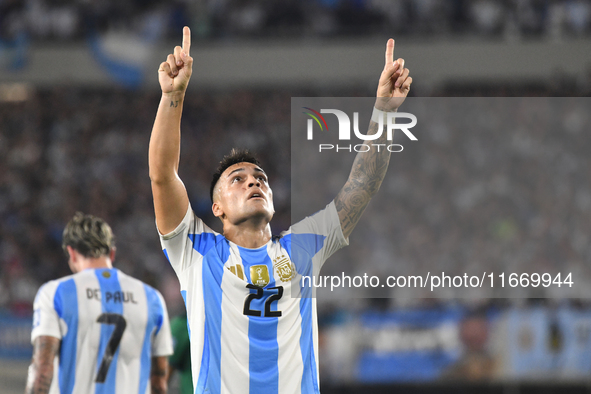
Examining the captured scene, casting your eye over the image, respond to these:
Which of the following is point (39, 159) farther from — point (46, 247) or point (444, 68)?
point (444, 68)

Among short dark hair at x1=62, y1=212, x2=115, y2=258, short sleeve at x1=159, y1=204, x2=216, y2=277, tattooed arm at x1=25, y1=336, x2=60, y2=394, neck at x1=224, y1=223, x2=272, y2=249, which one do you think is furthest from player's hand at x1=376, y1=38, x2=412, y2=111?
tattooed arm at x1=25, y1=336, x2=60, y2=394

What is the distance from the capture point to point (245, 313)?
2758 mm

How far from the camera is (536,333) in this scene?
8781 millimetres

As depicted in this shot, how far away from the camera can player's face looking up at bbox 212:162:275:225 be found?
2.90 metres

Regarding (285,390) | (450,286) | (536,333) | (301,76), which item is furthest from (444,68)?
(285,390)

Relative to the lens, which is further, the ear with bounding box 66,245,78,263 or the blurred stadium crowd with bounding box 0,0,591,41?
the blurred stadium crowd with bounding box 0,0,591,41

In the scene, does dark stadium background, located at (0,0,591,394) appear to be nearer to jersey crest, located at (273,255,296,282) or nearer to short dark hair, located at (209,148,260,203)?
short dark hair, located at (209,148,260,203)

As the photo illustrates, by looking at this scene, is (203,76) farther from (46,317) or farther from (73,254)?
(46,317)

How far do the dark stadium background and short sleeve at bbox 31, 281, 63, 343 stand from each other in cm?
803

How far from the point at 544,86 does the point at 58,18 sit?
1114 cm

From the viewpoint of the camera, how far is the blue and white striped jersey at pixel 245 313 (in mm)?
2711

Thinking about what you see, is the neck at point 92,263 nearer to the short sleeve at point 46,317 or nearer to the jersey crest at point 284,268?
the short sleeve at point 46,317

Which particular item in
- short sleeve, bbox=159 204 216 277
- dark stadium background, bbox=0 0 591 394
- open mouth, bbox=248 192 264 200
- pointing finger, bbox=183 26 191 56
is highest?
dark stadium background, bbox=0 0 591 394

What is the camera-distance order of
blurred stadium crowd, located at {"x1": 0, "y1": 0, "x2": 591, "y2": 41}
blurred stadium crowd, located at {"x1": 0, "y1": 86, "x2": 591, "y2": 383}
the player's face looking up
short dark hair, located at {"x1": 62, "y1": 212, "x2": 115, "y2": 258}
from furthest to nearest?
blurred stadium crowd, located at {"x1": 0, "y1": 0, "x2": 591, "y2": 41}, blurred stadium crowd, located at {"x1": 0, "y1": 86, "x2": 591, "y2": 383}, short dark hair, located at {"x1": 62, "y1": 212, "x2": 115, "y2": 258}, the player's face looking up
